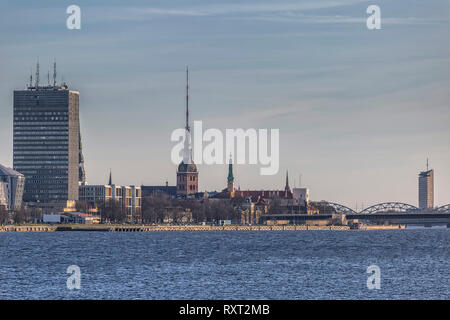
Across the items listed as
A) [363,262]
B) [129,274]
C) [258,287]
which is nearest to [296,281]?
[258,287]

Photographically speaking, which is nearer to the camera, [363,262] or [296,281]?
[296,281]

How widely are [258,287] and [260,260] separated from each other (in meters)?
31.9
